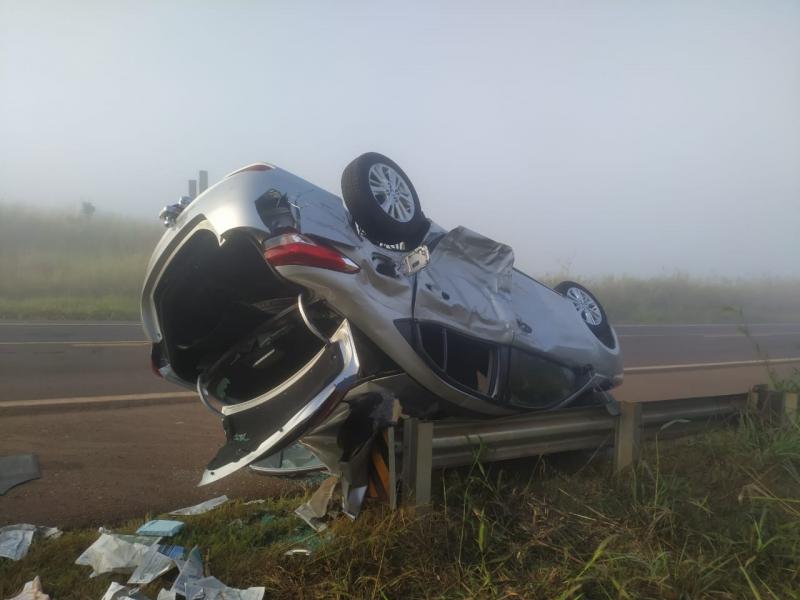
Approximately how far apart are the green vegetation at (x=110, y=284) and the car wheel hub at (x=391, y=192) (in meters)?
15.8

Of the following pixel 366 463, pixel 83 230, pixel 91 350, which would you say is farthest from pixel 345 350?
pixel 83 230

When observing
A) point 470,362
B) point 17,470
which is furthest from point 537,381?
point 17,470

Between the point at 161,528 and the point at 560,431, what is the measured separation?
233cm

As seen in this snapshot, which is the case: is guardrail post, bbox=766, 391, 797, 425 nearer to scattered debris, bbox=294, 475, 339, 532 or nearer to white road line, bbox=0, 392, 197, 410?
scattered debris, bbox=294, 475, 339, 532

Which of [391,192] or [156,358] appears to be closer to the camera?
[391,192]

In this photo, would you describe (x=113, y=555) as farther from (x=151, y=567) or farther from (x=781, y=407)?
(x=781, y=407)

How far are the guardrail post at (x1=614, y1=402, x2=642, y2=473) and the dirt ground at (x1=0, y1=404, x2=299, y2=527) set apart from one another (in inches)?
90.0

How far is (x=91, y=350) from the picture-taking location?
10.3 metres

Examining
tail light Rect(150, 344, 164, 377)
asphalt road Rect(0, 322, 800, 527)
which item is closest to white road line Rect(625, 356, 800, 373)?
asphalt road Rect(0, 322, 800, 527)

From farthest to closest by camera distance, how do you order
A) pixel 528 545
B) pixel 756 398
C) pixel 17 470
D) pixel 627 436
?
pixel 756 398, pixel 17 470, pixel 627 436, pixel 528 545

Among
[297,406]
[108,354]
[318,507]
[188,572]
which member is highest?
[297,406]

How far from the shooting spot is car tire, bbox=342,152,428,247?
3.27 meters

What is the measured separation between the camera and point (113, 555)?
3.15 m

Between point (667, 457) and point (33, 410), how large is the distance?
Result: 5561mm
